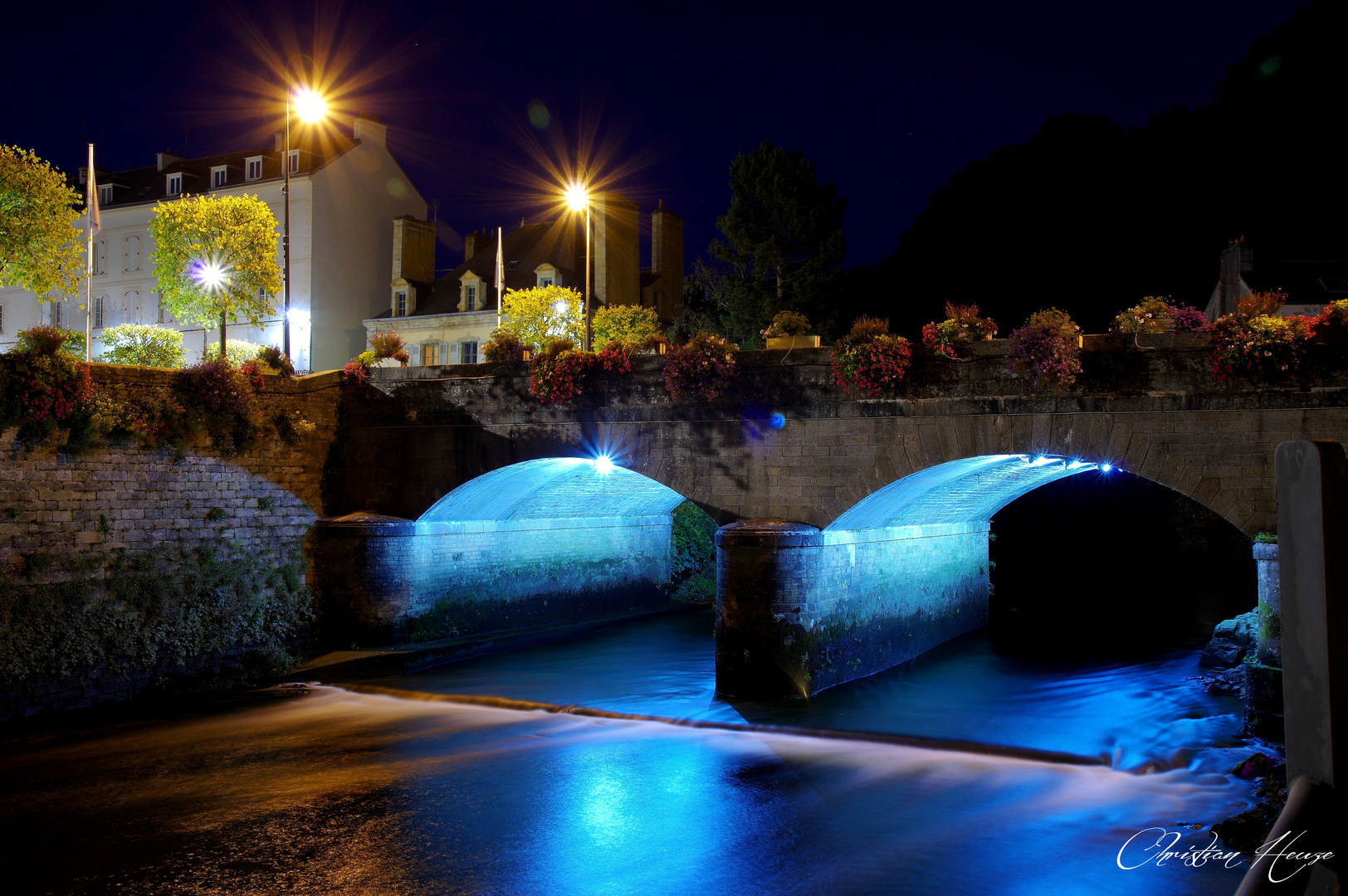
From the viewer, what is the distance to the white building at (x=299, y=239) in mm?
38594

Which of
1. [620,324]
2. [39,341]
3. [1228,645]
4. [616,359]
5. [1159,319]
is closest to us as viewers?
[1159,319]

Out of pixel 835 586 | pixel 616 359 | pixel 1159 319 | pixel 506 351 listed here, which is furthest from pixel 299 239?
pixel 1159 319

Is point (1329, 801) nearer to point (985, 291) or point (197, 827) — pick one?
point (197, 827)

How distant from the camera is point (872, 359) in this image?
14484 mm

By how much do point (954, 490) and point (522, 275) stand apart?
24840 mm

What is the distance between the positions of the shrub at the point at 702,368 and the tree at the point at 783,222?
22.5 metres

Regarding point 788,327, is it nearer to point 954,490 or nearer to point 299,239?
point 954,490

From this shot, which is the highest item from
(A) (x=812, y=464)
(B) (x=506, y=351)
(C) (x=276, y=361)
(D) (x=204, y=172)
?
(D) (x=204, y=172)

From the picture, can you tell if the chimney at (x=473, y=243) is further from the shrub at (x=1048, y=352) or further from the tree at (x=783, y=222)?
the shrub at (x=1048, y=352)

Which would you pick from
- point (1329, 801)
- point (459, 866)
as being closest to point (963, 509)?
point (459, 866)

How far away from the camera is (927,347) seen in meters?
14.5

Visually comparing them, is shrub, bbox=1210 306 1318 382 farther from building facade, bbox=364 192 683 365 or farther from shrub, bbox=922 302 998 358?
Result: building facade, bbox=364 192 683 365
